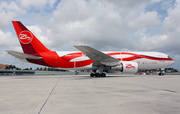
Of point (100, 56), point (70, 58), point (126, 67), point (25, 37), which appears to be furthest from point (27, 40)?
point (126, 67)

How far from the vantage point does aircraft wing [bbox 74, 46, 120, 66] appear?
16.4 m

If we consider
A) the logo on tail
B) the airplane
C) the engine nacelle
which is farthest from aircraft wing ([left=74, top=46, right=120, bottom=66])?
the logo on tail

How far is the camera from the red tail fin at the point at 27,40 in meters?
18.6

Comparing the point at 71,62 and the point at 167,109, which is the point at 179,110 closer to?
the point at 167,109

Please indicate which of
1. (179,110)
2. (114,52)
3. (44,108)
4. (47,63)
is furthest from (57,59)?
(179,110)

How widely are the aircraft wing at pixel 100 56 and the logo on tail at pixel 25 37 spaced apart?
7.50 meters

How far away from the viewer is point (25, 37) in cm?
1894

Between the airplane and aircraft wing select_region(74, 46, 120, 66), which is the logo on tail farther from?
aircraft wing select_region(74, 46, 120, 66)

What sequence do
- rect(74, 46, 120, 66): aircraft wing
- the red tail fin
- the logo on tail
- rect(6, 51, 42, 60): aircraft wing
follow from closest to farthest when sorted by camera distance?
rect(74, 46, 120, 66): aircraft wing → rect(6, 51, 42, 60): aircraft wing → the red tail fin → the logo on tail

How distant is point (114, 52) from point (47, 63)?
9895 mm

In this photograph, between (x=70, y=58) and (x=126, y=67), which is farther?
(x=70, y=58)

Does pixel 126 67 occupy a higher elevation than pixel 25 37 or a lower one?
lower

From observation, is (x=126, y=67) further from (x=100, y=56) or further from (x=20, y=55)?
(x=20, y=55)

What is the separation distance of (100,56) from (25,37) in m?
10.4
